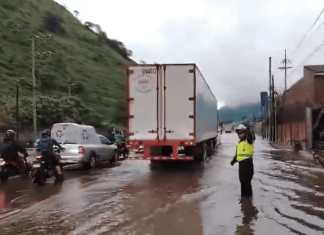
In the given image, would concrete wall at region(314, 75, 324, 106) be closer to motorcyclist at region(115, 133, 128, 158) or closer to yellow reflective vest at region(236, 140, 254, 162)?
motorcyclist at region(115, 133, 128, 158)

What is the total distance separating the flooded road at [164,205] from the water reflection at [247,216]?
2cm

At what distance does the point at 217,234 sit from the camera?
936 cm

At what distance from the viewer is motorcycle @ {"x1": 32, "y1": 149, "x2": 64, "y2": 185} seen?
16672mm

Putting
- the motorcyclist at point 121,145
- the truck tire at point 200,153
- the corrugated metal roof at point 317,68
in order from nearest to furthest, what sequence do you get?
the truck tire at point 200,153 → the motorcyclist at point 121,145 → the corrugated metal roof at point 317,68

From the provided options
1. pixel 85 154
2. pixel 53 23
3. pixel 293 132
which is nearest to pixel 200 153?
pixel 85 154

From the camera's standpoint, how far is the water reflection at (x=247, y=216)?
31.8 feet

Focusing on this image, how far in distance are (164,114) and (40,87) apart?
156ft

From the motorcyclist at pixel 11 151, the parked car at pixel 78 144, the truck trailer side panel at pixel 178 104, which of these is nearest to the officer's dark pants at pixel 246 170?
the motorcyclist at pixel 11 151

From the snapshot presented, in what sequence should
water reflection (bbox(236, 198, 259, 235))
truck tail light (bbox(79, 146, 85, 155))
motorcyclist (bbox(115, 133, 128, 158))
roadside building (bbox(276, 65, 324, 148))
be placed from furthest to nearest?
1. roadside building (bbox(276, 65, 324, 148))
2. motorcyclist (bbox(115, 133, 128, 158))
3. truck tail light (bbox(79, 146, 85, 155))
4. water reflection (bbox(236, 198, 259, 235))

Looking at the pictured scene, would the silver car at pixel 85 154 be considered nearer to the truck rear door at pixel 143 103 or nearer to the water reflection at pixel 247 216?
the truck rear door at pixel 143 103

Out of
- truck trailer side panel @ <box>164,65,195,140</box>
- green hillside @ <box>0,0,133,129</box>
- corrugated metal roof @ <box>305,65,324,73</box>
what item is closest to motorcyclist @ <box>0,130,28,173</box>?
truck trailer side panel @ <box>164,65,195,140</box>

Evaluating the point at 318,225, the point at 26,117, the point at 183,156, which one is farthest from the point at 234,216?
the point at 26,117

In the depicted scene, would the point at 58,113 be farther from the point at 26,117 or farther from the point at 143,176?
the point at 143,176

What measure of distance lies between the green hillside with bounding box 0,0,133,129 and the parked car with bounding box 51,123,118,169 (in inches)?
1036
